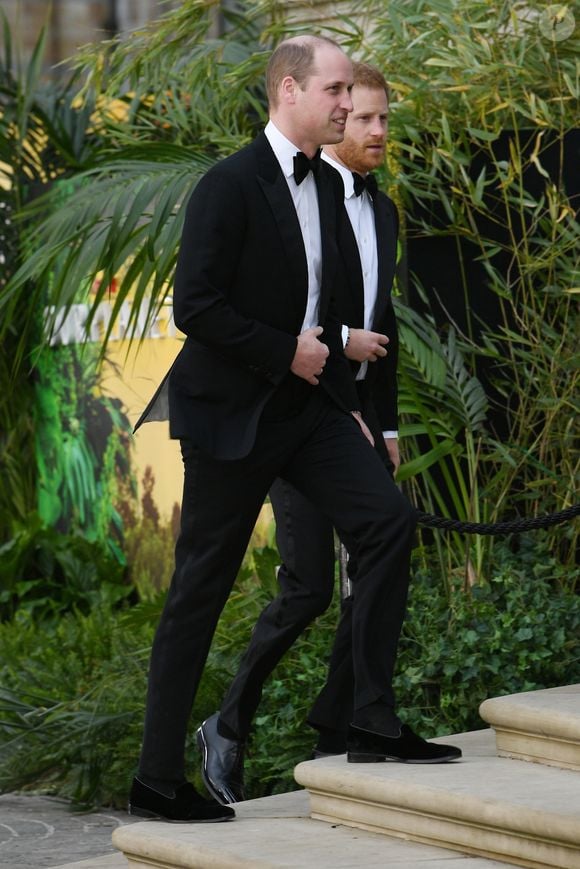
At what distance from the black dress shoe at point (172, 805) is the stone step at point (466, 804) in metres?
0.26

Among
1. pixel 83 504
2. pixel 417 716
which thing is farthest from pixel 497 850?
pixel 83 504

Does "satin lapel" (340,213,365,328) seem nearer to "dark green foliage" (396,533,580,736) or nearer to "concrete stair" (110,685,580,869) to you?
"concrete stair" (110,685,580,869)

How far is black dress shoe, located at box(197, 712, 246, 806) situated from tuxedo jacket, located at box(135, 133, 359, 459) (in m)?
1.07

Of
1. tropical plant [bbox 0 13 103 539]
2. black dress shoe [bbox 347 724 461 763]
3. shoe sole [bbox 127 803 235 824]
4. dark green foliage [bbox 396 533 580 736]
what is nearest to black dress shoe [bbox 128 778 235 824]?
shoe sole [bbox 127 803 235 824]

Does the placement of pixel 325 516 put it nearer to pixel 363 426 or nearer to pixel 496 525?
pixel 363 426

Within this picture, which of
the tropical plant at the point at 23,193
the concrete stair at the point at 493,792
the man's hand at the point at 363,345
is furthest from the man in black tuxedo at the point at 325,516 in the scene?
the tropical plant at the point at 23,193

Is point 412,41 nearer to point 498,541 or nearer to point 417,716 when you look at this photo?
point 498,541

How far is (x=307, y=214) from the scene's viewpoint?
12.5 ft

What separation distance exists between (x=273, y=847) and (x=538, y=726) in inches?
29.3

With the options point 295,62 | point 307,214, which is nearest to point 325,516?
point 307,214

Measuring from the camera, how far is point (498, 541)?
Result: 5.41 metres

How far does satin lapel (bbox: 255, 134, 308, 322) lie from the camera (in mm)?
3691

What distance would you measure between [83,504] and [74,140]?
191 centimetres

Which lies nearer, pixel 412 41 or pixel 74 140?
pixel 412 41
